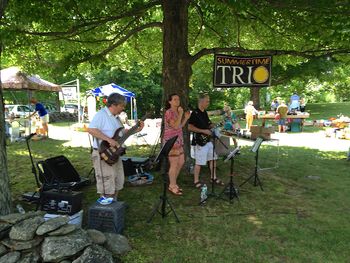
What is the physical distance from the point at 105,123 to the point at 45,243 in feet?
6.15

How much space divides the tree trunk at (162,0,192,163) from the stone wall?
13.9 ft

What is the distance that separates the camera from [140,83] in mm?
30281

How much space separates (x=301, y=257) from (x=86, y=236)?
2.63 metres

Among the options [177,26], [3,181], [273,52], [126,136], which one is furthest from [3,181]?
[273,52]

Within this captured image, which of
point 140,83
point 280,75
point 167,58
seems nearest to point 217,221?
point 167,58

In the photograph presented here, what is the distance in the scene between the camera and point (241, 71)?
24.8 ft

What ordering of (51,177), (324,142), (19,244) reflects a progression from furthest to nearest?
(324,142) < (51,177) < (19,244)

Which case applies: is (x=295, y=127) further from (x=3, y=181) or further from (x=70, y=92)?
(x=3, y=181)

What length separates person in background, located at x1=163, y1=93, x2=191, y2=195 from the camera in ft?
20.7

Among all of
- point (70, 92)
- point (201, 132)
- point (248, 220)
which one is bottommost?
point (248, 220)

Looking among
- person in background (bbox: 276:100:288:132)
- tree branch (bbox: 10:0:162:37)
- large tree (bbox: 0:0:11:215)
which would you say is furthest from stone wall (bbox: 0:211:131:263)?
person in background (bbox: 276:100:288:132)

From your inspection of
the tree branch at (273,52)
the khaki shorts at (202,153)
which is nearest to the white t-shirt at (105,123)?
the khaki shorts at (202,153)

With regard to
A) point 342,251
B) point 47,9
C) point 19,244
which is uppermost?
point 47,9

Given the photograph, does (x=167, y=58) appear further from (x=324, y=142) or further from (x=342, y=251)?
(x=324, y=142)
